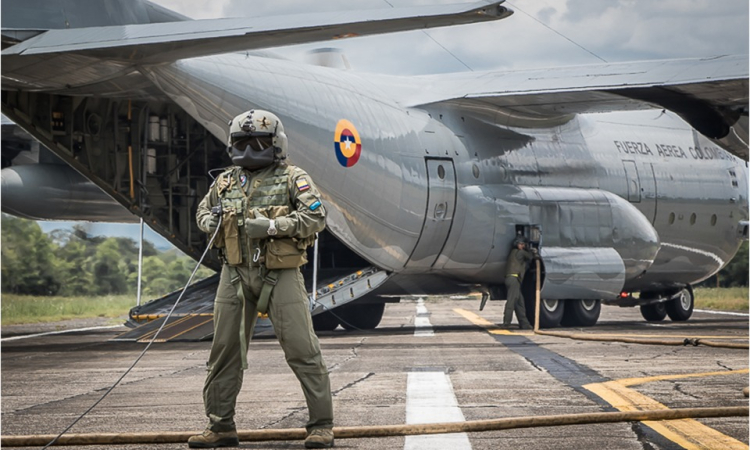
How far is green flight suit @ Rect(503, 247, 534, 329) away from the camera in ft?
64.2

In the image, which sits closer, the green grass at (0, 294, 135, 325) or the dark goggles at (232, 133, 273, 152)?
the dark goggles at (232, 133, 273, 152)

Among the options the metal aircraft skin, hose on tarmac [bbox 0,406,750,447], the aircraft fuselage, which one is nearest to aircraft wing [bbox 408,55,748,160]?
the metal aircraft skin

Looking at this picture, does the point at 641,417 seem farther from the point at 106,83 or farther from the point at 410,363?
the point at 106,83

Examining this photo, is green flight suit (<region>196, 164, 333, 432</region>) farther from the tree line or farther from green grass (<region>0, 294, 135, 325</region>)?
the tree line

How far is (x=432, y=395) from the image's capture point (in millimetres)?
8836

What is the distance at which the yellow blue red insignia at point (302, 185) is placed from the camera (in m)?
6.75

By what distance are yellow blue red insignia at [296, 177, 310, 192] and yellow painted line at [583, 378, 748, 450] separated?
269cm

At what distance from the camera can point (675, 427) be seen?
6754 mm

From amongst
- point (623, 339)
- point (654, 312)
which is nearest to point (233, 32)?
point (623, 339)

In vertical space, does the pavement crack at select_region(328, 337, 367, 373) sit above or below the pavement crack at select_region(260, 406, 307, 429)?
below

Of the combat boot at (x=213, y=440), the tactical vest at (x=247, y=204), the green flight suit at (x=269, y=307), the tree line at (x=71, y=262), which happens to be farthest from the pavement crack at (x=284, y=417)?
the tree line at (x=71, y=262)

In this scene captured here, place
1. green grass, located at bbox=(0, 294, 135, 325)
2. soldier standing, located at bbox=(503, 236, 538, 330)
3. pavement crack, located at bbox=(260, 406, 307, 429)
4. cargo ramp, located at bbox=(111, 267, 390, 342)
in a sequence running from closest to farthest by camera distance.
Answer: pavement crack, located at bbox=(260, 406, 307, 429), cargo ramp, located at bbox=(111, 267, 390, 342), soldier standing, located at bbox=(503, 236, 538, 330), green grass, located at bbox=(0, 294, 135, 325)

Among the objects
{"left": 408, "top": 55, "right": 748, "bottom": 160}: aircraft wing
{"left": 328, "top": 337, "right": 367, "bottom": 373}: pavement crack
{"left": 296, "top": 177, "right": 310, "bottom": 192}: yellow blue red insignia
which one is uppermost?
{"left": 408, "top": 55, "right": 748, "bottom": 160}: aircraft wing

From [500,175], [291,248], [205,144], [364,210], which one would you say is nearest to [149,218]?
[205,144]
